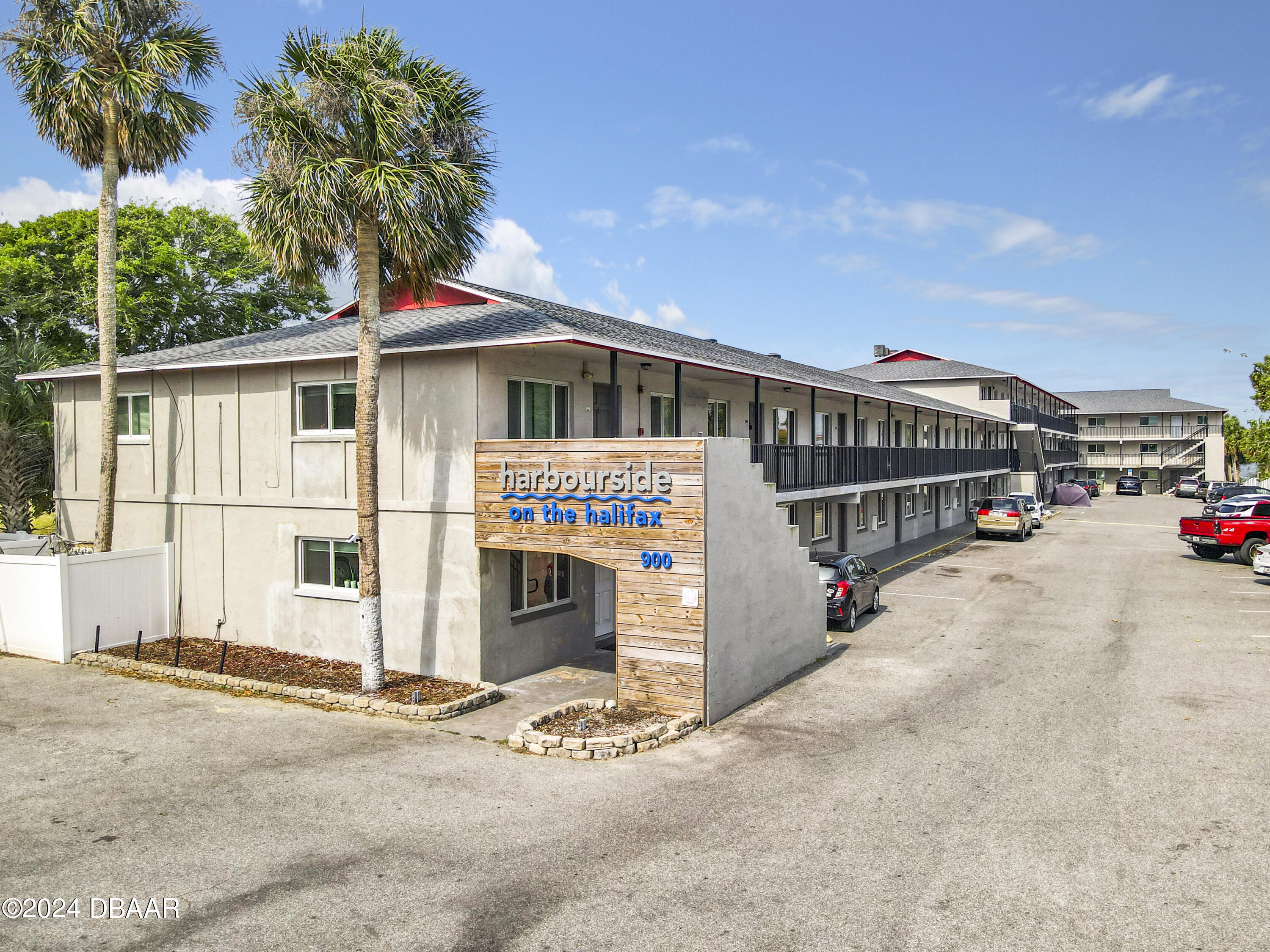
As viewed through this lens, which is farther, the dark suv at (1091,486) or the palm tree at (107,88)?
the dark suv at (1091,486)

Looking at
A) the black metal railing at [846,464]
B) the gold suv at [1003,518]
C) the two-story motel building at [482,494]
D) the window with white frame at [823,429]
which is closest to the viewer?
the two-story motel building at [482,494]

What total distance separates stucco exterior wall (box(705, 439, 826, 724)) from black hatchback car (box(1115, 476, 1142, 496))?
68482 millimetres

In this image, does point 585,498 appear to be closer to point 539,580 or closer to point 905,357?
point 539,580

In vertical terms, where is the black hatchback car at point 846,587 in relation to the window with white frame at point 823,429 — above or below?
below

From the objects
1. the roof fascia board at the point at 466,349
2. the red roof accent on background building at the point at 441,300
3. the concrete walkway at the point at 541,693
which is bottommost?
the concrete walkway at the point at 541,693

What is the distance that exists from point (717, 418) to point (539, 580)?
7.69m

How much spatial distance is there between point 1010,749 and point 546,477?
7834 millimetres

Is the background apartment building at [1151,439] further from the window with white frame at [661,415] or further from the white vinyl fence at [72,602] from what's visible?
the white vinyl fence at [72,602]

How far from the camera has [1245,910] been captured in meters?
6.79

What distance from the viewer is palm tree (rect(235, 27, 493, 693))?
500 inches

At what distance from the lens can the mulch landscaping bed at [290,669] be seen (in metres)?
13.4

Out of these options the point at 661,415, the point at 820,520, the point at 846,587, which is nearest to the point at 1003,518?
the point at 820,520

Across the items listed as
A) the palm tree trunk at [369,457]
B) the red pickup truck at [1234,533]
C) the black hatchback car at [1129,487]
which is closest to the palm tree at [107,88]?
the palm tree trunk at [369,457]

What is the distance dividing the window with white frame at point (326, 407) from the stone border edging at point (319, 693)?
4832 millimetres
